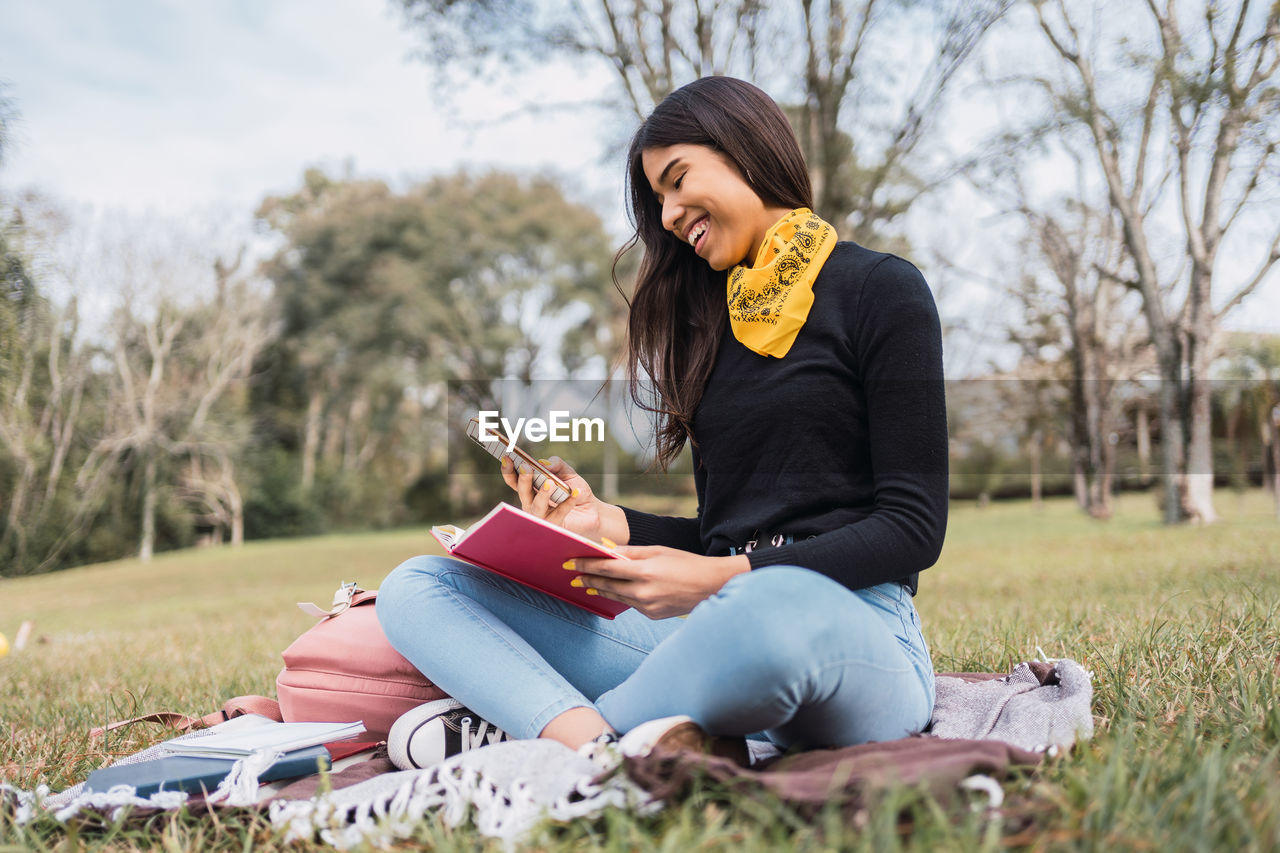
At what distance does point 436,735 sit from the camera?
5.22 feet

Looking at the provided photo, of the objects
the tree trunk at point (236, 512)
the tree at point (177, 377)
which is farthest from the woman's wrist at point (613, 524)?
the tree trunk at point (236, 512)

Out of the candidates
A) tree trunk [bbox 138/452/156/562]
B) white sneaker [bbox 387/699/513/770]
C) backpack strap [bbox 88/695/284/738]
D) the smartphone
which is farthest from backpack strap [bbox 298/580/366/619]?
tree trunk [bbox 138/452/156/562]

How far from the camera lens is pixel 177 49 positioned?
1756cm

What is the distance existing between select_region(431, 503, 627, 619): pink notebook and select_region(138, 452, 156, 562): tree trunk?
788 inches

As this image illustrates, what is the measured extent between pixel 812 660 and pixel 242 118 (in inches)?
878

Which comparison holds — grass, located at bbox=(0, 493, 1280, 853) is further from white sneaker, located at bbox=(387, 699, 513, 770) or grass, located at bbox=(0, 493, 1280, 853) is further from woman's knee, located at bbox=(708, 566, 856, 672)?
white sneaker, located at bbox=(387, 699, 513, 770)

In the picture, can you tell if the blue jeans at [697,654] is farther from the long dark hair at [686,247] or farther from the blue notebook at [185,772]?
the long dark hair at [686,247]

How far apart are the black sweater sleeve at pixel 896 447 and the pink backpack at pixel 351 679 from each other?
75 cm

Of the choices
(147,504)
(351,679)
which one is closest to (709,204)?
(351,679)

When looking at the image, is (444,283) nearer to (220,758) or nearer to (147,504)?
(147,504)

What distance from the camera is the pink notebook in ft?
4.57

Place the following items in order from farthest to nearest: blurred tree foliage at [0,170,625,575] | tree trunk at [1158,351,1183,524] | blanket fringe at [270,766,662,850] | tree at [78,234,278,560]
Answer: tree at [78,234,278,560] → blurred tree foliage at [0,170,625,575] → tree trunk at [1158,351,1183,524] → blanket fringe at [270,766,662,850]

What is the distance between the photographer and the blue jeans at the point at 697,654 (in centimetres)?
118

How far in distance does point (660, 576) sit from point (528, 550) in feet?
0.82
